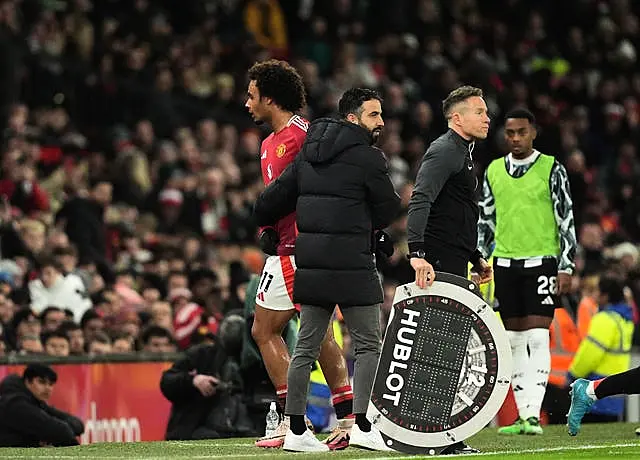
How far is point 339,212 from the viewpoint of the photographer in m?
10.4

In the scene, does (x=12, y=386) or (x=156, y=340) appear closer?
(x=12, y=386)

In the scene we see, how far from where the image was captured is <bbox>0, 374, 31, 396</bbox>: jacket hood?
43.4 ft

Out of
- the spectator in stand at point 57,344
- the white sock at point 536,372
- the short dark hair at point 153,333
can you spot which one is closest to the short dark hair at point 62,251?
the short dark hair at point 153,333

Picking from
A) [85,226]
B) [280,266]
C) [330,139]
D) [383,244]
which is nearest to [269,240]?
[280,266]

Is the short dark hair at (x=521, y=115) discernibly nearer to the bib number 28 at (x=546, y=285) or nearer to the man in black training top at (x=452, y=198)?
the bib number 28 at (x=546, y=285)

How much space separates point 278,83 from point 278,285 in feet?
4.22

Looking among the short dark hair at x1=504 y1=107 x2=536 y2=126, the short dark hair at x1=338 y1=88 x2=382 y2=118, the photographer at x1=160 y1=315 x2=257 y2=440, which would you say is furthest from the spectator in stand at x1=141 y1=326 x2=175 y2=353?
the short dark hair at x1=338 y1=88 x2=382 y2=118

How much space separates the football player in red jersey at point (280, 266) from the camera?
429 inches

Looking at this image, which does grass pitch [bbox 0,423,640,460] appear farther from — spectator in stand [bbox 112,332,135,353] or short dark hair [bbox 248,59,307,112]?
spectator in stand [bbox 112,332,135,353]

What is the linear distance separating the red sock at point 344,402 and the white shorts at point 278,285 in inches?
22.6

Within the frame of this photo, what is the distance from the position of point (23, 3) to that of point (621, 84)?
12.4 meters

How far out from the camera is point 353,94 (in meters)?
10.7

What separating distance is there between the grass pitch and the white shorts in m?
0.90

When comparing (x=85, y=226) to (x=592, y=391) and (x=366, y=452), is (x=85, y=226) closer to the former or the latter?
(x=592, y=391)
